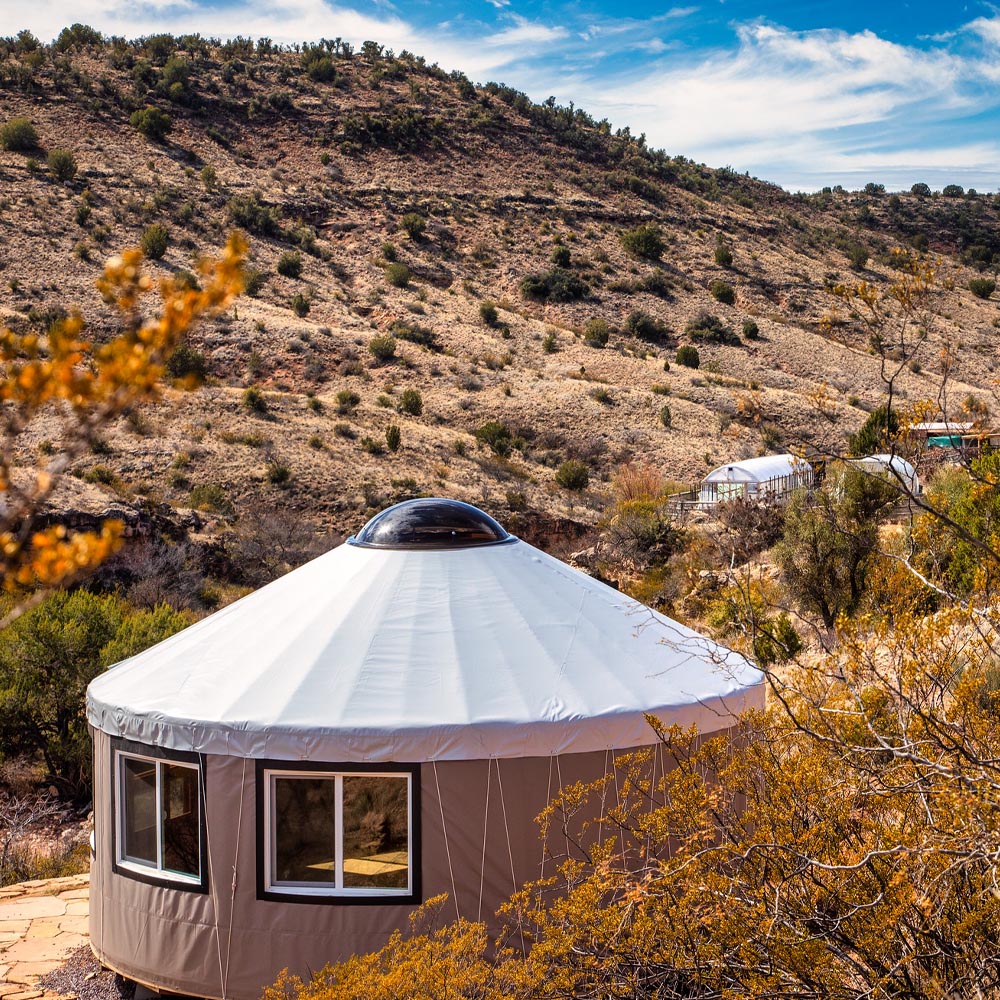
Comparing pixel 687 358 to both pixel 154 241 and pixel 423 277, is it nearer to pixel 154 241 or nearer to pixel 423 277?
pixel 423 277

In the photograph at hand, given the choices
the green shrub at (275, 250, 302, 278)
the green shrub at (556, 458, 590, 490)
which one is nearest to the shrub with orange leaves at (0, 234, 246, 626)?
the green shrub at (556, 458, 590, 490)

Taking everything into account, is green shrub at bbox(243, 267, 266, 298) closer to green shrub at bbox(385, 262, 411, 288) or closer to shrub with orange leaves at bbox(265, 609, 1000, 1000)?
green shrub at bbox(385, 262, 411, 288)

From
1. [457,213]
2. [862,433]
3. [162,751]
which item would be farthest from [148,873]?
[457,213]

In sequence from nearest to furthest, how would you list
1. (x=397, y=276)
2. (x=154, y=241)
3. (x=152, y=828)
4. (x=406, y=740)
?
(x=406, y=740) → (x=152, y=828) → (x=154, y=241) → (x=397, y=276)

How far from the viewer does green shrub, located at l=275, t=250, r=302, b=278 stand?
127ft

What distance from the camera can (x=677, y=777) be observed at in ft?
17.7

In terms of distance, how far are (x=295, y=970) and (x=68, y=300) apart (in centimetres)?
2998

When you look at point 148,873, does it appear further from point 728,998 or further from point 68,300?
point 68,300

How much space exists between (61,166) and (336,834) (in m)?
39.1

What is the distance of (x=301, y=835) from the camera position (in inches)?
255

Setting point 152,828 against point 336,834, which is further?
point 152,828

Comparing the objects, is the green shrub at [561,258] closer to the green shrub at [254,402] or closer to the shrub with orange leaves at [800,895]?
the green shrub at [254,402]

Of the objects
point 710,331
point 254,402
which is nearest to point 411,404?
point 254,402

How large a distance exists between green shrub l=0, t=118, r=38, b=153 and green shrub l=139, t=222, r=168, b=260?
7735mm
